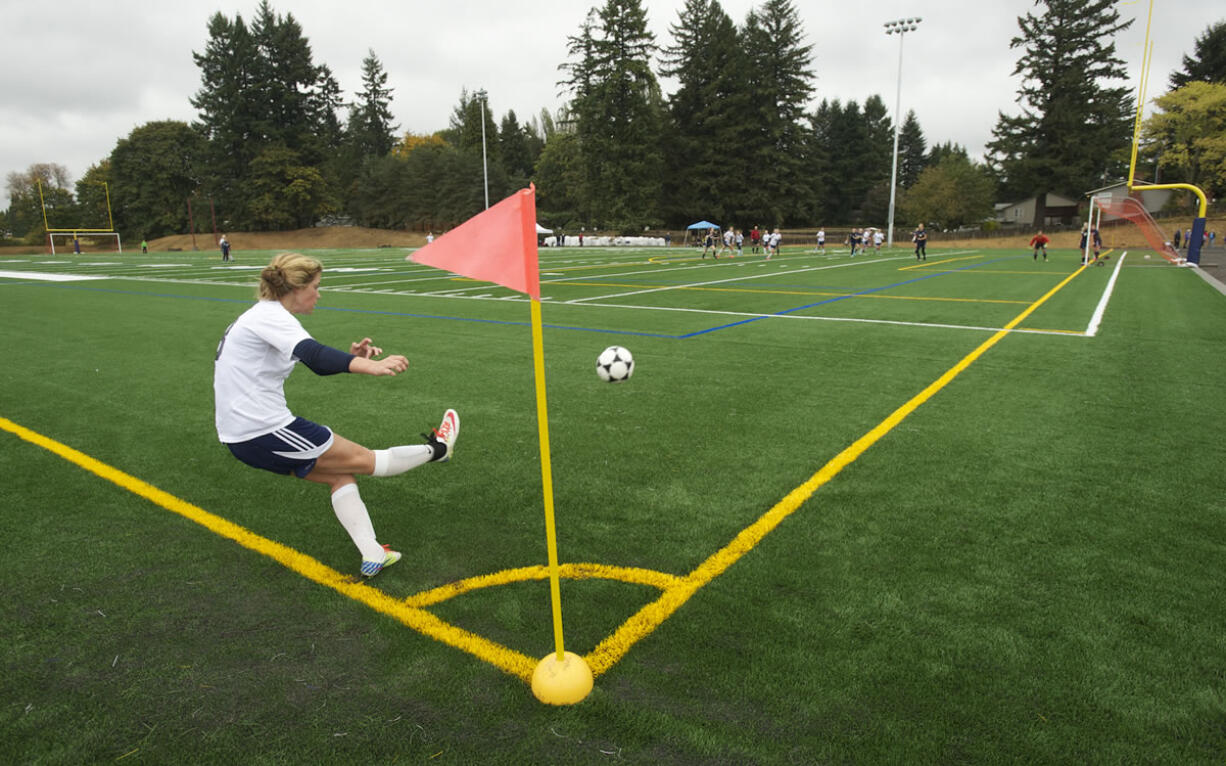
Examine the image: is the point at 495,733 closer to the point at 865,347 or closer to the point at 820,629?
the point at 820,629

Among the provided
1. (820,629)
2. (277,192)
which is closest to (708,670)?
(820,629)

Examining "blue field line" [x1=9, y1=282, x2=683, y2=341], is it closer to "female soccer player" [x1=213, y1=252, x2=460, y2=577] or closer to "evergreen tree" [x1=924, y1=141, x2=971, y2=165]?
"female soccer player" [x1=213, y1=252, x2=460, y2=577]

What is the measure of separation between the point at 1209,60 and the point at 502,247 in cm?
9630

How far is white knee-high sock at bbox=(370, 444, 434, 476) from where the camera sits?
12.5 ft

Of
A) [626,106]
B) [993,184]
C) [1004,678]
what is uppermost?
[626,106]

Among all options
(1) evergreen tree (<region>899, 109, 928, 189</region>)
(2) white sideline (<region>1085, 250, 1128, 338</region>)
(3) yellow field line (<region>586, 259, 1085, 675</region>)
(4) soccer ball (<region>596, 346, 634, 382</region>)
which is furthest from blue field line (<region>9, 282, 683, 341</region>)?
(1) evergreen tree (<region>899, 109, 928, 189</region>)

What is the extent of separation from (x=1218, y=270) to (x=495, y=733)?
3167 centimetres

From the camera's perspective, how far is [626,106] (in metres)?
73.2

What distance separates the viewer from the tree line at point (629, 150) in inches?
2643

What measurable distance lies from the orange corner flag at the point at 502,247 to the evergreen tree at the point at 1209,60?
93.1 metres

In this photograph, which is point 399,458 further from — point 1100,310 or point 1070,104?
point 1070,104

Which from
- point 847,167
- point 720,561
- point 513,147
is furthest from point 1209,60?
point 720,561

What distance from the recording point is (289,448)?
339 centimetres

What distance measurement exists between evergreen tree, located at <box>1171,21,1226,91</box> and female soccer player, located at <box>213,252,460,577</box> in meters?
93.3
